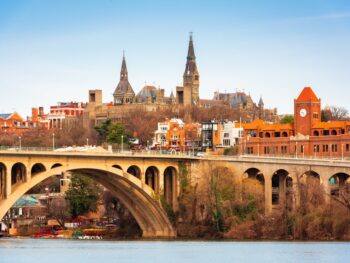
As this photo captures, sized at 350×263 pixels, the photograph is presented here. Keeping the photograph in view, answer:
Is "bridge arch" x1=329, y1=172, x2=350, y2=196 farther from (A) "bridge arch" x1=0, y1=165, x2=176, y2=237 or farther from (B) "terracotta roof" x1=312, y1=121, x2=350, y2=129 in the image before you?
(B) "terracotta roof" x1=312, y1=121, x2=350, y2=129

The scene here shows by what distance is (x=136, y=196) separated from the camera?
108750mm

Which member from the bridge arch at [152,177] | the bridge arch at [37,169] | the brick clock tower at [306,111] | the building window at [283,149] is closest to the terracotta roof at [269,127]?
the brick clock tower at [306,111]

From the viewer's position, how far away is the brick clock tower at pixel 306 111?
131125 mm

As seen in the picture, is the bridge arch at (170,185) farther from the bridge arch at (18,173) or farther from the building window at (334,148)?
the building window at (334,148)

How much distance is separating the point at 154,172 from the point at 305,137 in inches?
957

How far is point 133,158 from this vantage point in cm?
10675

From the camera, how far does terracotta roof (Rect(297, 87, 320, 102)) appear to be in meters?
131

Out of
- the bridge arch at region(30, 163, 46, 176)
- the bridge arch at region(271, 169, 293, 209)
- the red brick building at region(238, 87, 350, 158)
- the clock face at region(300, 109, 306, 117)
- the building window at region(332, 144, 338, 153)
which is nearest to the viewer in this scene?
the bridge arch at region(30, 163, 46, 176)

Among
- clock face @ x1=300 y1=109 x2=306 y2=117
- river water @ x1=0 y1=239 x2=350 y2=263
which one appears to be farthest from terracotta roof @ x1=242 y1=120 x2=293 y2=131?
river water @ x1=0 y1=239 x2=350 y2=263

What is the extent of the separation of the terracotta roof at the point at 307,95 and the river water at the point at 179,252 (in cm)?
3176

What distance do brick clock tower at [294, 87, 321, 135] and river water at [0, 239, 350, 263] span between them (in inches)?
1236

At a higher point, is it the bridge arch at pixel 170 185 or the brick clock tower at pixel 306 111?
the brick clock tower at pixel 306 111

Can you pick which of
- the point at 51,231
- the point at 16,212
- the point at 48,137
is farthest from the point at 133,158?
the point at 48,137

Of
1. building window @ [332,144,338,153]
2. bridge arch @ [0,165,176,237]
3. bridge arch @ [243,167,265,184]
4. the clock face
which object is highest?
the clock face
